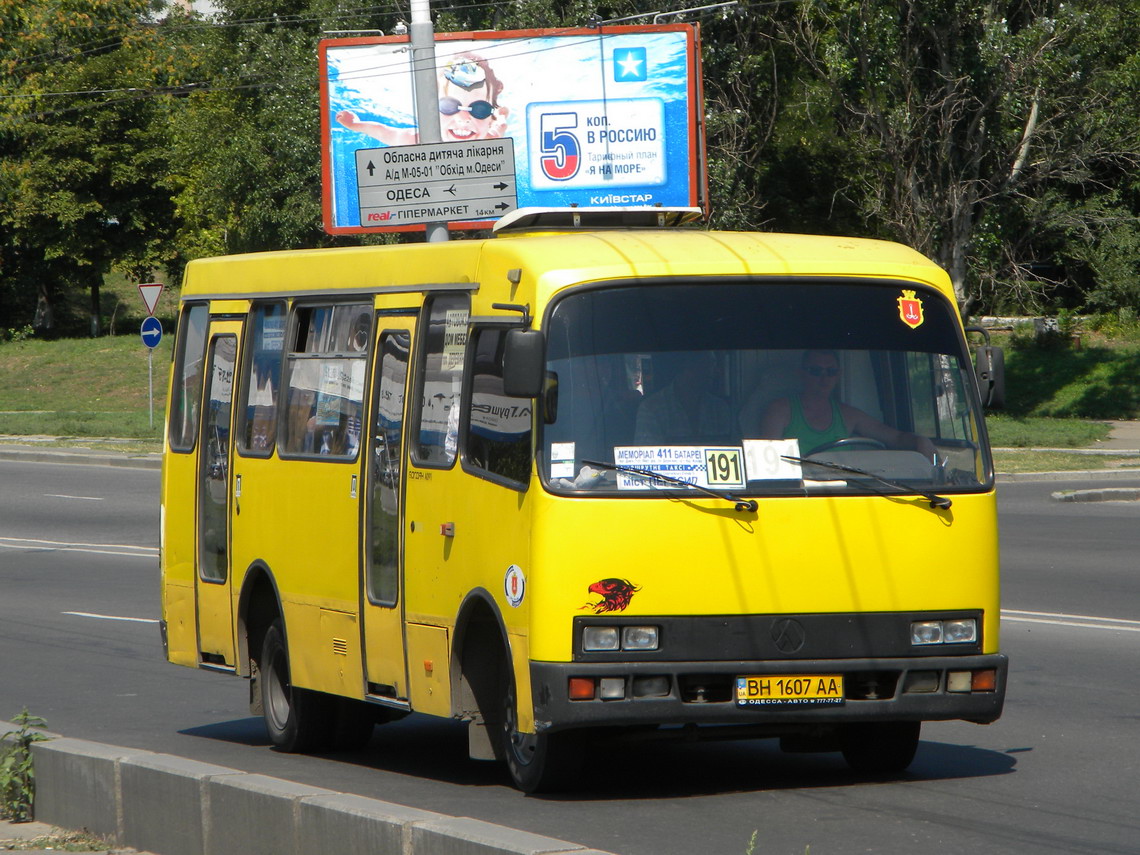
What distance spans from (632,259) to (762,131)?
36212 mm

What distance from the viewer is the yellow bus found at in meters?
6.54

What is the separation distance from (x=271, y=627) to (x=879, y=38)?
27913 mm

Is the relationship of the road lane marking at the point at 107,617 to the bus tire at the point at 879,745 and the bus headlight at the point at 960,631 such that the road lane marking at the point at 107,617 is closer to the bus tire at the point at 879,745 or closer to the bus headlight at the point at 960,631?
the bus tire at the point at 879,745

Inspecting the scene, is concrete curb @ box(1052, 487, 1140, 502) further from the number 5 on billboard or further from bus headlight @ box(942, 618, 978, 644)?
bus headlight @ box(942, 618, 978, 644)

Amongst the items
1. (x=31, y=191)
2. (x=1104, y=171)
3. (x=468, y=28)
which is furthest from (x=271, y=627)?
(x=31, y=191)

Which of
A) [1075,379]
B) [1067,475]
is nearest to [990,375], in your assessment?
[1067,475]

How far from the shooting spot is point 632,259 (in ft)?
22.9

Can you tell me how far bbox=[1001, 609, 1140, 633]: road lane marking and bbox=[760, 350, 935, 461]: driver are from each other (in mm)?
5987

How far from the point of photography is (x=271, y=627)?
8.91 metres

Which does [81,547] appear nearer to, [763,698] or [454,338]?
[454,338]

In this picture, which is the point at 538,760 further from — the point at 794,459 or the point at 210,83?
the point at 210,83

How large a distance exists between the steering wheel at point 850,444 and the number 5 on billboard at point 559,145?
25.2 m

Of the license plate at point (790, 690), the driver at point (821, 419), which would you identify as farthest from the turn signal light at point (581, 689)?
the driver at point (821, 419)

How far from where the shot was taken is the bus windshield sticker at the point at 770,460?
22.1ft
